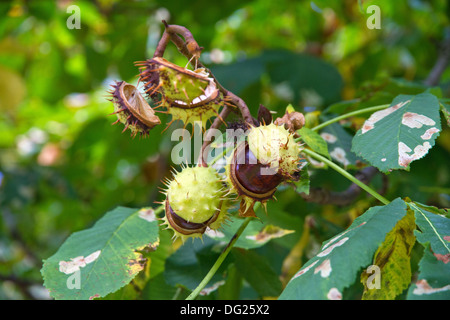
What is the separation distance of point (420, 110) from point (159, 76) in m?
0.77

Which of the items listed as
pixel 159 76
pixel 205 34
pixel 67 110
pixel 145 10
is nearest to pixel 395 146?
pixel 159 76

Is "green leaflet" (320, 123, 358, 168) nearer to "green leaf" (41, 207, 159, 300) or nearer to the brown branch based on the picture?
the brown branch

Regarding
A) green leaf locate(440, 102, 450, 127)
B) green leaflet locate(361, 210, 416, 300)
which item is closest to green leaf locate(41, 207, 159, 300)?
green leaflet locate(361, 210, 416, 300)

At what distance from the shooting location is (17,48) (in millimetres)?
3381

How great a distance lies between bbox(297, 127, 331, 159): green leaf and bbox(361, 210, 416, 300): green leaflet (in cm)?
28

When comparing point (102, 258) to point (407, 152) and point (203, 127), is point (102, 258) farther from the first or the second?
point (407, 152)

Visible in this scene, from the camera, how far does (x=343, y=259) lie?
0.93 meters

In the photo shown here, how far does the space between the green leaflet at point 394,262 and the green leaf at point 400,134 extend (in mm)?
151

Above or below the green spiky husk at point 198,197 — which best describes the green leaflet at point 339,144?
below

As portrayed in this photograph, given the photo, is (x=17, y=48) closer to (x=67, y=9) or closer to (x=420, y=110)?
(x=67, y=9)

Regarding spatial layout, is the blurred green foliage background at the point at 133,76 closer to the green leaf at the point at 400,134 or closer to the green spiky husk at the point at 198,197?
the green leaf at the point at 400,134

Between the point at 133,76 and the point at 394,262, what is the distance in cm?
232

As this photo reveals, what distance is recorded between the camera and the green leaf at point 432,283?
33.3 inches

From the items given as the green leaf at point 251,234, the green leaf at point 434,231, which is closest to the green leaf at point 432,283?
the green leaf at point 434,231
